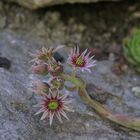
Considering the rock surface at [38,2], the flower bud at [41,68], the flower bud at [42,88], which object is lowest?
the flower bud at [42,88]

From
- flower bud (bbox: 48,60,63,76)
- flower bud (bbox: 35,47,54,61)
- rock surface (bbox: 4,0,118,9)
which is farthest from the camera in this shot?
rock surface (bbox: 4,0,118,9)

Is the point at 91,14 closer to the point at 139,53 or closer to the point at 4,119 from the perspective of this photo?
the point at 139,53

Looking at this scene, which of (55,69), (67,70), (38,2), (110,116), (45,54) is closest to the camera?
(55,69)

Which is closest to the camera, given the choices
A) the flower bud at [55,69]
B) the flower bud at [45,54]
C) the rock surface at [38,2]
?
the flower bud at [55,69]

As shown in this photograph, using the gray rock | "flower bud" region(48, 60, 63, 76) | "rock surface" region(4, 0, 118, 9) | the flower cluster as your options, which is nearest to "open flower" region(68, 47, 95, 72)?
the flower cluster

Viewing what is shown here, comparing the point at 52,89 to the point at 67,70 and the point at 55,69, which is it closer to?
the point at 55,69

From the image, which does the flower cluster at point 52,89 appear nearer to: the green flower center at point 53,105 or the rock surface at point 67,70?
the green flower center at point 53,105

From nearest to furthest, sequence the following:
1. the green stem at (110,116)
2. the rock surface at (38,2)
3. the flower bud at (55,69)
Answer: the flower bud at (55,69) → the green stem at (110,116) → the rock surface at (38,2)

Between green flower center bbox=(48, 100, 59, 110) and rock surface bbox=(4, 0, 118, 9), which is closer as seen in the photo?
green flower center bbox=(48, 100, 59, 110)

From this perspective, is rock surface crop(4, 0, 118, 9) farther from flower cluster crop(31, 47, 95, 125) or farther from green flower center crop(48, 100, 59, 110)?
green flower center crop(48, 100, 59, 110)

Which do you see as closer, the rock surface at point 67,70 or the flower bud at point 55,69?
the flower bud at point 55,69

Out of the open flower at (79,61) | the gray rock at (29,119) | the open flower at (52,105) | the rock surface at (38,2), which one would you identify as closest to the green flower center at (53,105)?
the open flower at (52,105)

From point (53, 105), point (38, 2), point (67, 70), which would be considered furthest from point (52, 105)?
point (38, 2)
